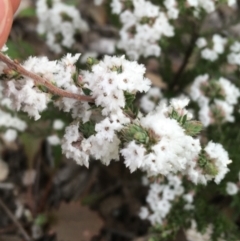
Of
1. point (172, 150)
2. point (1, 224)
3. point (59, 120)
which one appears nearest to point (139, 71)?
point (172, 150)

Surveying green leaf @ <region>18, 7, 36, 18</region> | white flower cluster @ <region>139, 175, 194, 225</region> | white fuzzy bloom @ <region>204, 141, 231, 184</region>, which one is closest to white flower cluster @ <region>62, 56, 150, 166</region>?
white fuzzy bloom @ <region>204, 141, 231, 184</region>

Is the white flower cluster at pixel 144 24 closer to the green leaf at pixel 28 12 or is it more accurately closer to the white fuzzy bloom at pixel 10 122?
the white fuzzy bloom at pixel 10 122

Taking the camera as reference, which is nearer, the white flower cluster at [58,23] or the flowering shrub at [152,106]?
the flowering shrub at [152,106]

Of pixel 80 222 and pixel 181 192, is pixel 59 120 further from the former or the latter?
pixel 181 192

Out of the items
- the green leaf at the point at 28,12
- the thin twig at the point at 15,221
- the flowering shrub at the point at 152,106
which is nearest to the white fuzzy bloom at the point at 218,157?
the flowering shrub at the point at 152,106

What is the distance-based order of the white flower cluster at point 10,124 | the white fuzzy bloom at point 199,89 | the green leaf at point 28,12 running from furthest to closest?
the green leaf at point 28,12
the white flower cluster at point 10,124
the white fuzzy bloom at point 199,89

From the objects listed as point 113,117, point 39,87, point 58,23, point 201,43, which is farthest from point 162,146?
point 58,23

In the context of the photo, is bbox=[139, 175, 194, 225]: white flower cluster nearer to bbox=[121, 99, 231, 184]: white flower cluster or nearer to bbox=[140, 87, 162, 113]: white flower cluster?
bbox=[140, 87, 162, 113]: white flower cluster

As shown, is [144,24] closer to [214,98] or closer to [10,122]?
[214,98]
